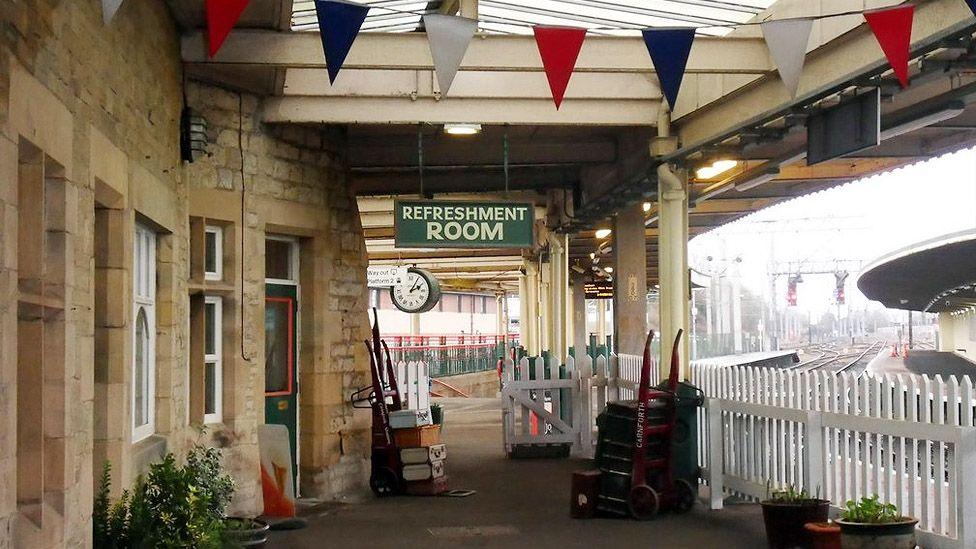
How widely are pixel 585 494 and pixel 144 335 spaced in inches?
158

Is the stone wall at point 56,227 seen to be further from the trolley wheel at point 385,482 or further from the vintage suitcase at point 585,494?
the trolley wheel at point 385,482

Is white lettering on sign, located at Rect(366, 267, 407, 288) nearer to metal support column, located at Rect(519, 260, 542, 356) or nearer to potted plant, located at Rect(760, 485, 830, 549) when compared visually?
metal support column, located at Rect(519, 260, 542, 356)

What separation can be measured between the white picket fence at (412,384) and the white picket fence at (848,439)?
158 inches

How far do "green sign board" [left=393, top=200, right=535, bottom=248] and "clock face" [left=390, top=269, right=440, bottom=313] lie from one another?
12493 millimetres

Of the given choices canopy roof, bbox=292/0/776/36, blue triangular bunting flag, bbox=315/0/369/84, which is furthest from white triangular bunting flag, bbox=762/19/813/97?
canopy roof, bbox=292/0/776/36

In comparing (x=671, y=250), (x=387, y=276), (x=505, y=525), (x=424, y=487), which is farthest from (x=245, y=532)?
(x=387, y=276)

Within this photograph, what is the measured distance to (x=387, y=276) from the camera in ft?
73.5

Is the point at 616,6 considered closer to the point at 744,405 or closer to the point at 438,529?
the point at 744,405

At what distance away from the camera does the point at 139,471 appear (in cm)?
732

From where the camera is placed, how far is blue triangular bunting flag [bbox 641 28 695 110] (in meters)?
7.03

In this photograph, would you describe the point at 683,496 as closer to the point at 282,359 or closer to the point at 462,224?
the point at 462,224

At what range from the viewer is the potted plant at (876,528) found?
747 centimetres

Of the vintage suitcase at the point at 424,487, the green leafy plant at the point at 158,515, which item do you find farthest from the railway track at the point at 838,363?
the green leafy plant at the point at 158,515

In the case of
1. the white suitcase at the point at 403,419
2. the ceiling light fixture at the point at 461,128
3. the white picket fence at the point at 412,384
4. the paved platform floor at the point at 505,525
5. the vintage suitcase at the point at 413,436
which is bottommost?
the paved platform floor at the point at 505,525
